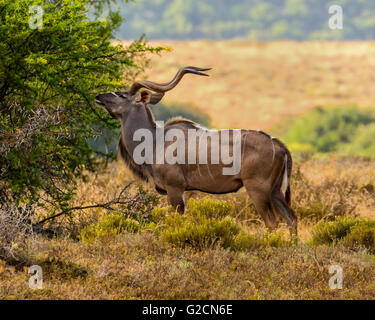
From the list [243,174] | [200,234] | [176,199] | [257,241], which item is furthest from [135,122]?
[257,241]

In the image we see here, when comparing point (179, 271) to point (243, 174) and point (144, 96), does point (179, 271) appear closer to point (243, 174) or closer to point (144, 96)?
point (243, 174)

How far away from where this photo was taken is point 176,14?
121562 mm

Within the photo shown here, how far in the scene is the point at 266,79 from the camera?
7262cm

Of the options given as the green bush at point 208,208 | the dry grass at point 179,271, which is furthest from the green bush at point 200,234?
the green bush at point 208,208

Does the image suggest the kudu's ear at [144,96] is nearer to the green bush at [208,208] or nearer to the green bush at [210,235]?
the green bush at [208,208]

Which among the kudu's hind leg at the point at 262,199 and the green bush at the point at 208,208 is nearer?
the kudu's hind leg at the point at 262,199

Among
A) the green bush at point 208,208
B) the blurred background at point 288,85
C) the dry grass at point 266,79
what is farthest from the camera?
the dry grass at point 266,79

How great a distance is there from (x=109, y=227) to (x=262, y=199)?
7.03 ft

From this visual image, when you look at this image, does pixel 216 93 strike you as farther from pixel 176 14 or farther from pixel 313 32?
pixel 176 14

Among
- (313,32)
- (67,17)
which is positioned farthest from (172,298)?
(313,32)

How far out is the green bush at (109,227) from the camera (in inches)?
336

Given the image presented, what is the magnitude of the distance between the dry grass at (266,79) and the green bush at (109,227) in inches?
1743

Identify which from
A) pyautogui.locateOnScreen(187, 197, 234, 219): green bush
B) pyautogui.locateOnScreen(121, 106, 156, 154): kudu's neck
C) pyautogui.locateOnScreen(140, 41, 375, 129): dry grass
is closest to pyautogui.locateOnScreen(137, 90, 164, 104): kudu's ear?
pyautogui.locateOnScreen(121, 106, 156, 154): kudu's neck

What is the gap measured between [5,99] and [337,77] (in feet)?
219
